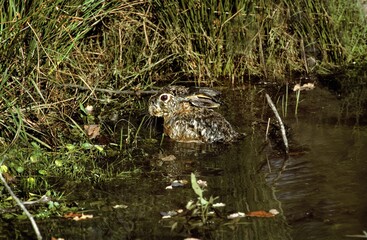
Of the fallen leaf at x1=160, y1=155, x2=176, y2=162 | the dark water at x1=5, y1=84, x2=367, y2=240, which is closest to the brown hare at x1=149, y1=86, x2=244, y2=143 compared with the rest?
the dark water at x1=5, y1=84, x2=367, y2=240

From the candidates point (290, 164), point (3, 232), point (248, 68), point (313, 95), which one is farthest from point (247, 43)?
point (3, 232)

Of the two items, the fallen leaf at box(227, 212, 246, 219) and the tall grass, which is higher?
the tall grass

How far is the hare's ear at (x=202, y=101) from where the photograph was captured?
7453 millimetres

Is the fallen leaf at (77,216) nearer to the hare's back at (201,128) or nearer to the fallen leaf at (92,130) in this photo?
the fallen leaf at (92,130)

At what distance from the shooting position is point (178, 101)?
7.54 metres

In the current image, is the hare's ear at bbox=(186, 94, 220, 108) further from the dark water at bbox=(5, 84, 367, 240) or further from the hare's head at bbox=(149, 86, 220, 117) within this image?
the dark water at bbox=(5, 84, 367, 240)

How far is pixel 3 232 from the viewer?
5445 millimetres

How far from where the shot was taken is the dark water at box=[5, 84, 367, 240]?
530cm

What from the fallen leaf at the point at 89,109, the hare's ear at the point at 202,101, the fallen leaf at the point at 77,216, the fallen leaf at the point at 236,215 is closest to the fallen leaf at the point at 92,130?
the fallen leaf at the point at 89,109

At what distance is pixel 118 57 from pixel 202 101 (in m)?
1.42

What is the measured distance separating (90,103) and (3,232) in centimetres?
276

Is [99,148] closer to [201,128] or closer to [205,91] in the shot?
[201,128]

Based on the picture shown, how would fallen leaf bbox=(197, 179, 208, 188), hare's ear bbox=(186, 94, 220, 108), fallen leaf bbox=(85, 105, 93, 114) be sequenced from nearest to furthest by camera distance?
fallen leaf bbox=(197, 179, 208, 188) < hare's ear bbox=(186, 94, 220, 108) < fallen leaf bbox=(85, 105, 93, 114)

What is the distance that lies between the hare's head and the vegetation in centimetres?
28
